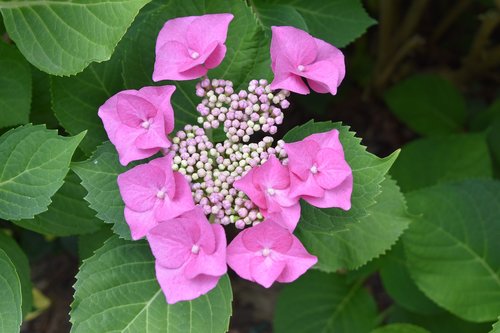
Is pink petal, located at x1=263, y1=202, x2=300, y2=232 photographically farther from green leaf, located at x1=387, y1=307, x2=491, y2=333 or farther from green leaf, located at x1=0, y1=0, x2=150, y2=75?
green leaf, located at x1=387, y1=307, x2=491, y2=333

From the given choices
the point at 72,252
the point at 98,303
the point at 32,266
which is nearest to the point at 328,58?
the point at 98,303

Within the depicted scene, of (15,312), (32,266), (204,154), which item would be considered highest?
(204,154)

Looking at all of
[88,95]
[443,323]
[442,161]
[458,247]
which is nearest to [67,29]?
[88,95]

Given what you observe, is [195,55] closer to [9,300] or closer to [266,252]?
[266,252]

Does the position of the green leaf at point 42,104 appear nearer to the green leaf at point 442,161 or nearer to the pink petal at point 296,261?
the pink petal at point 296,261

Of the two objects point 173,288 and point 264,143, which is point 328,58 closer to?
point 264,143
